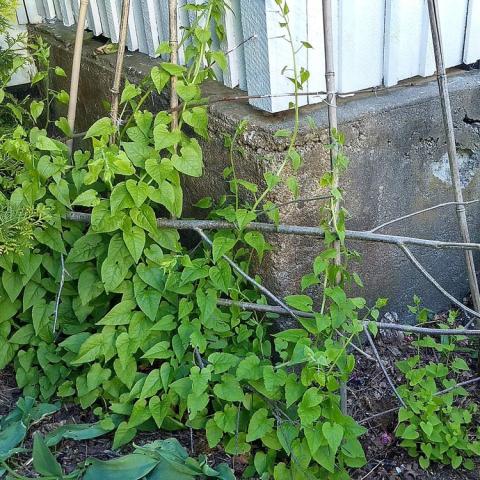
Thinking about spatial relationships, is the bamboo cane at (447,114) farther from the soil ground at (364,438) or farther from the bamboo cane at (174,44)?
the bamboo cane at (174,44)

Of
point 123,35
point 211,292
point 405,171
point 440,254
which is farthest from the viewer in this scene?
point 440,254

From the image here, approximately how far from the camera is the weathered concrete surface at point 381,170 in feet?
8.40

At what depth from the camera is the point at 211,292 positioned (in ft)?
8.06

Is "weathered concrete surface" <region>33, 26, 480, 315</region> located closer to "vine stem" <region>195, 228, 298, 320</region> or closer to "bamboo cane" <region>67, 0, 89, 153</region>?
"vine stem" <region>195, 228, 298, 320</region>

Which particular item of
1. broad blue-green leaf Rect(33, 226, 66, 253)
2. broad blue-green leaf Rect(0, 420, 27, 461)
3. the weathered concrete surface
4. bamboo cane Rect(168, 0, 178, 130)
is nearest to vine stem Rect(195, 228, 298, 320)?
the weathered concrete surface

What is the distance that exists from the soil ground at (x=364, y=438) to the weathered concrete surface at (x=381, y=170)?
386 millimetres

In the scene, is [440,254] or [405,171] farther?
[440,254]

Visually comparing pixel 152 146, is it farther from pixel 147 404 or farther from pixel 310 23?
pixel 147 404

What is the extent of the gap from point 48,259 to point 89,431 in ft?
2.30

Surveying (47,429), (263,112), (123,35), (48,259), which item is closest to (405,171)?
(263,112)

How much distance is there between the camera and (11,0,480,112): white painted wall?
8.13 ft

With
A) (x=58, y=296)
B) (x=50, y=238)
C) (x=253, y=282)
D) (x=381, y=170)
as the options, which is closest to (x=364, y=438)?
(x=253, y=282)

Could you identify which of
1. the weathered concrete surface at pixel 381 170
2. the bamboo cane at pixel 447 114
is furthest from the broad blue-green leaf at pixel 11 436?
the bamboo cane at pixel 447 114

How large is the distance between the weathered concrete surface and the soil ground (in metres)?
0.39
